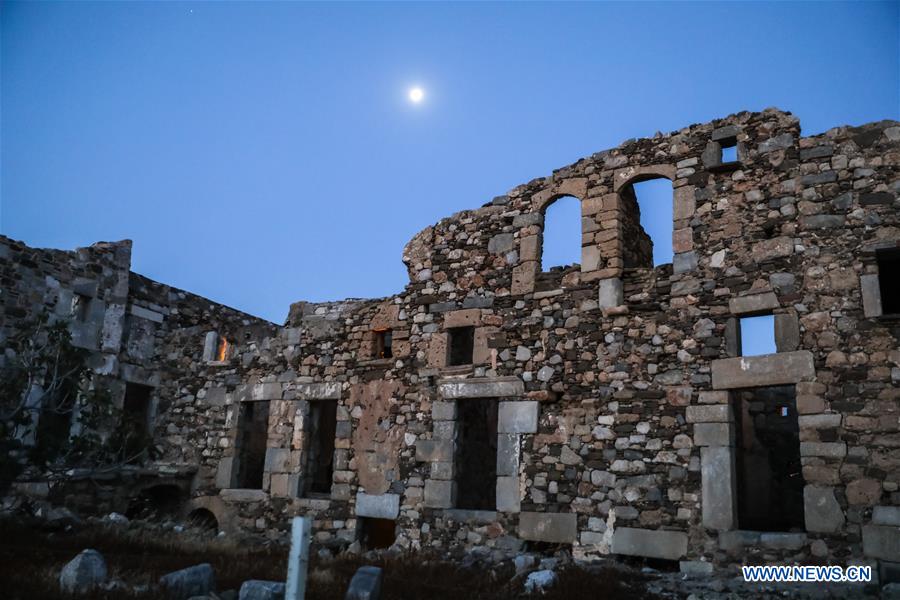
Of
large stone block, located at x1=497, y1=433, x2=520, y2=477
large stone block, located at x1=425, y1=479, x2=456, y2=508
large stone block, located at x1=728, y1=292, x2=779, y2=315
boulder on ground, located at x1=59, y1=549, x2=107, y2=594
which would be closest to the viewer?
boulder on ground, located at x1=59, y1=549, x2=107, y2=594

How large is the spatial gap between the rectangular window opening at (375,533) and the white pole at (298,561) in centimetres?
822

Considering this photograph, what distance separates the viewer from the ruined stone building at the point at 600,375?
28.7 feet

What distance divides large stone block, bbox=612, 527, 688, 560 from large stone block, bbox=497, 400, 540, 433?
195 centimetres

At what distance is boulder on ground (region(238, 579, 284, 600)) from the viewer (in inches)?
246

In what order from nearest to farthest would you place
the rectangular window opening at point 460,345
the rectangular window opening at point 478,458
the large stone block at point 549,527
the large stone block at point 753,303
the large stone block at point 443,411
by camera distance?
the large stone block at point 753,303 < the large stone block at point 549,527 < the large stone block at point 443,411 < the rectangular window opening at point 460,345 < the rectangular window opening at point 478,458

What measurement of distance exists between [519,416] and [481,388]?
814 mm

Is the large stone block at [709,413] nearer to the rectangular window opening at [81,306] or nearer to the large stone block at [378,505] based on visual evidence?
the large stone block at [378,505]

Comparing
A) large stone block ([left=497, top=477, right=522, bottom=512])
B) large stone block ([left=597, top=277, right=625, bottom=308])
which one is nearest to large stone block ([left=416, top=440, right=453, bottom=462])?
large stone block ([left=497, top=477, right=522, bottom=512])

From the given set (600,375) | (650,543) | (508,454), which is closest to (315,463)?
(508,454)

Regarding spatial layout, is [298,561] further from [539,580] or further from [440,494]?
[440,494]

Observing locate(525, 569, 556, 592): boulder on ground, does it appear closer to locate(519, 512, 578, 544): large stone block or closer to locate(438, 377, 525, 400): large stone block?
locate(519, 512, 578, 544): large stone block

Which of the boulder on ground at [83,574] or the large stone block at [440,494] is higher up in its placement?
the large stone block at [440,494]

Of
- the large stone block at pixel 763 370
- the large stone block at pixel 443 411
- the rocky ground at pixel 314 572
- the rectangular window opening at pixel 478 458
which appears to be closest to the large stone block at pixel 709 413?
the large stone block at pixel 763 370

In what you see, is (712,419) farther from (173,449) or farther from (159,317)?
(159,317)
